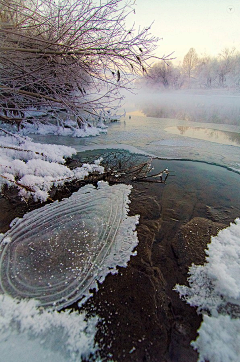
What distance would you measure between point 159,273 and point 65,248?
3.58ft

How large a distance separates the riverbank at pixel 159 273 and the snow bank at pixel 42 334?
112 millimetres

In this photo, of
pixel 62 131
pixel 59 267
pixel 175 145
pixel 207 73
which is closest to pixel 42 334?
pixel 59 267

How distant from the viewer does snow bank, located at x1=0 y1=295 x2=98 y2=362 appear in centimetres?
136

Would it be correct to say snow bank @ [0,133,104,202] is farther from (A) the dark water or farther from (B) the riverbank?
(A) the dark water

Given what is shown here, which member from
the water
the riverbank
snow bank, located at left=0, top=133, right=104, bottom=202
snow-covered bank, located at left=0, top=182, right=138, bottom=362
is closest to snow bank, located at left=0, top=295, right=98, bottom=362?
snow-covered bank, located at left=0, top=182, right=138, bottom=362

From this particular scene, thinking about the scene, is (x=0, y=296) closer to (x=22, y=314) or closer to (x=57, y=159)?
(x=22, y=314)

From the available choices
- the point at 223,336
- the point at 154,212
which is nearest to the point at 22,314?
the point at 223,336

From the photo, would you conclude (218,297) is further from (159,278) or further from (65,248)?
(65,248)

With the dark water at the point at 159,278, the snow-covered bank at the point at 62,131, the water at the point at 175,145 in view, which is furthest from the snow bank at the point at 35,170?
the snow-covered bank at the point at 62,131

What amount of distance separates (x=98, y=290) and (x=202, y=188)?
285 centimetres

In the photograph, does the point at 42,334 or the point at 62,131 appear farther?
the point at 62,131

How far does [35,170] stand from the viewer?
157 inches

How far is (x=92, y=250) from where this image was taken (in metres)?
2.26

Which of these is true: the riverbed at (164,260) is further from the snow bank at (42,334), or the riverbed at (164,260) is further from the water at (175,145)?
the water at (175,145)
